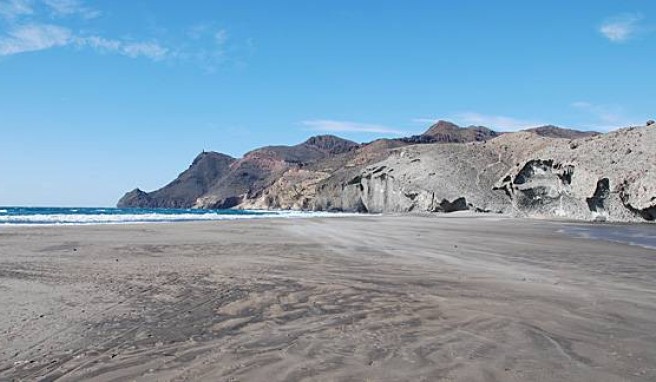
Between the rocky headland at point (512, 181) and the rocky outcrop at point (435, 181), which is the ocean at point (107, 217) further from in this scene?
the rocky headland at point (512, 181)

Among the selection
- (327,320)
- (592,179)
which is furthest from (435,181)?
(327,320)

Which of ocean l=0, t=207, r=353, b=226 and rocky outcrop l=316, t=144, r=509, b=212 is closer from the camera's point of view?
ocean l=0, t=207, r=353, b=226

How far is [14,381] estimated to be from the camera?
165 inches

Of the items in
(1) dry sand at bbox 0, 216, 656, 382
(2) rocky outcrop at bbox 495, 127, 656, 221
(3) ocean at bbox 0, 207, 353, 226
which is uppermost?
(2) rocky outcrop at bbox 495, 127, 656, 221

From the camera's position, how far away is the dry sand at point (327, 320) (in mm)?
4477

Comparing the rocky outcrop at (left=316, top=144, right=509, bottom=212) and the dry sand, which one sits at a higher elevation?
the rocky outcrop at (left=316, top=144, right=509, bottom=212)

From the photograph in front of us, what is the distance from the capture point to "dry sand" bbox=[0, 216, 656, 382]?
4.48m

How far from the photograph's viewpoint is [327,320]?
21.0 feet

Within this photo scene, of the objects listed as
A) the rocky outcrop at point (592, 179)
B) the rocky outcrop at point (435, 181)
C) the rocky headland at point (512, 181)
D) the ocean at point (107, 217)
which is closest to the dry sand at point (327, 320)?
the rocky outcrop at point (592, 179)

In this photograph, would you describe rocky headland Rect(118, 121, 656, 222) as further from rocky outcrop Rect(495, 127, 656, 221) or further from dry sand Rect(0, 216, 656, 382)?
dry sand Rect(0, 216, 656, 382)

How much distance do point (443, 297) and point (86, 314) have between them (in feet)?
17.3

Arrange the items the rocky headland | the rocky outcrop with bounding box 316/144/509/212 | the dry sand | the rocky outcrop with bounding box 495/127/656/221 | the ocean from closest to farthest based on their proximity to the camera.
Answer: the dry sand < the rocky outcrop with bounding box 495/127/656/221 < the rocky headland < the ocean < the rocky outcrop with bounding box 316/144/509/212

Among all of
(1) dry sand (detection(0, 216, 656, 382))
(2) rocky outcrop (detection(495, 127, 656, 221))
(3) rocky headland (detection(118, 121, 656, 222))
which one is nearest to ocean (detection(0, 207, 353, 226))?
(3) rocky headland (detection(118, 121, 656, 222))

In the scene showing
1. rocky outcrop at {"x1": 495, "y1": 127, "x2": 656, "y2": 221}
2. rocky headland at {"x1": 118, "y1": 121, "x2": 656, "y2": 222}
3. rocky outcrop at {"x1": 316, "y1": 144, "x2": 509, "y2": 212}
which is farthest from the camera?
rocky outcrop at {"x1": 316, "y1": 144, "x2": 509, "y2": 212}
